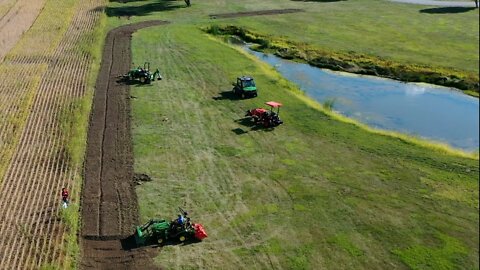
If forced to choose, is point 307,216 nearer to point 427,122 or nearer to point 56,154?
point 427,122

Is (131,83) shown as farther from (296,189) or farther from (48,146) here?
(296,189)

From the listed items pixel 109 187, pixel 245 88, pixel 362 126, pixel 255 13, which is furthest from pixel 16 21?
pixel 362 126

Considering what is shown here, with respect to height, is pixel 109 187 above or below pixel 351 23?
below

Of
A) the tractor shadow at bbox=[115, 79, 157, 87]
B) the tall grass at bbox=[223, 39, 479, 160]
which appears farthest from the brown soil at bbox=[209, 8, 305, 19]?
the tractor shadow at bbox=[115, 79, 157, 87]

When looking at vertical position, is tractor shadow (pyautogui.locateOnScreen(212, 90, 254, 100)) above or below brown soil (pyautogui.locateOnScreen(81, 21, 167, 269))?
above

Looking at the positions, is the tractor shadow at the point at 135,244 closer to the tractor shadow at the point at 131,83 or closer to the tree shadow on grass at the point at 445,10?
the tractor shadow at the point at 131,83

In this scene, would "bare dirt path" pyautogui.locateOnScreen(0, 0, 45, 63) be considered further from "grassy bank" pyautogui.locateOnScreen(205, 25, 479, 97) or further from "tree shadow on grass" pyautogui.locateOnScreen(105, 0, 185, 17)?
"grassy bank" pyautogui.locateOnScreen(205, 25, 479, 97)

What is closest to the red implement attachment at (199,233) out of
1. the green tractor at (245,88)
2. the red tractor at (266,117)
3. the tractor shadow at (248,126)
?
the tractor shadow at (248,126)
